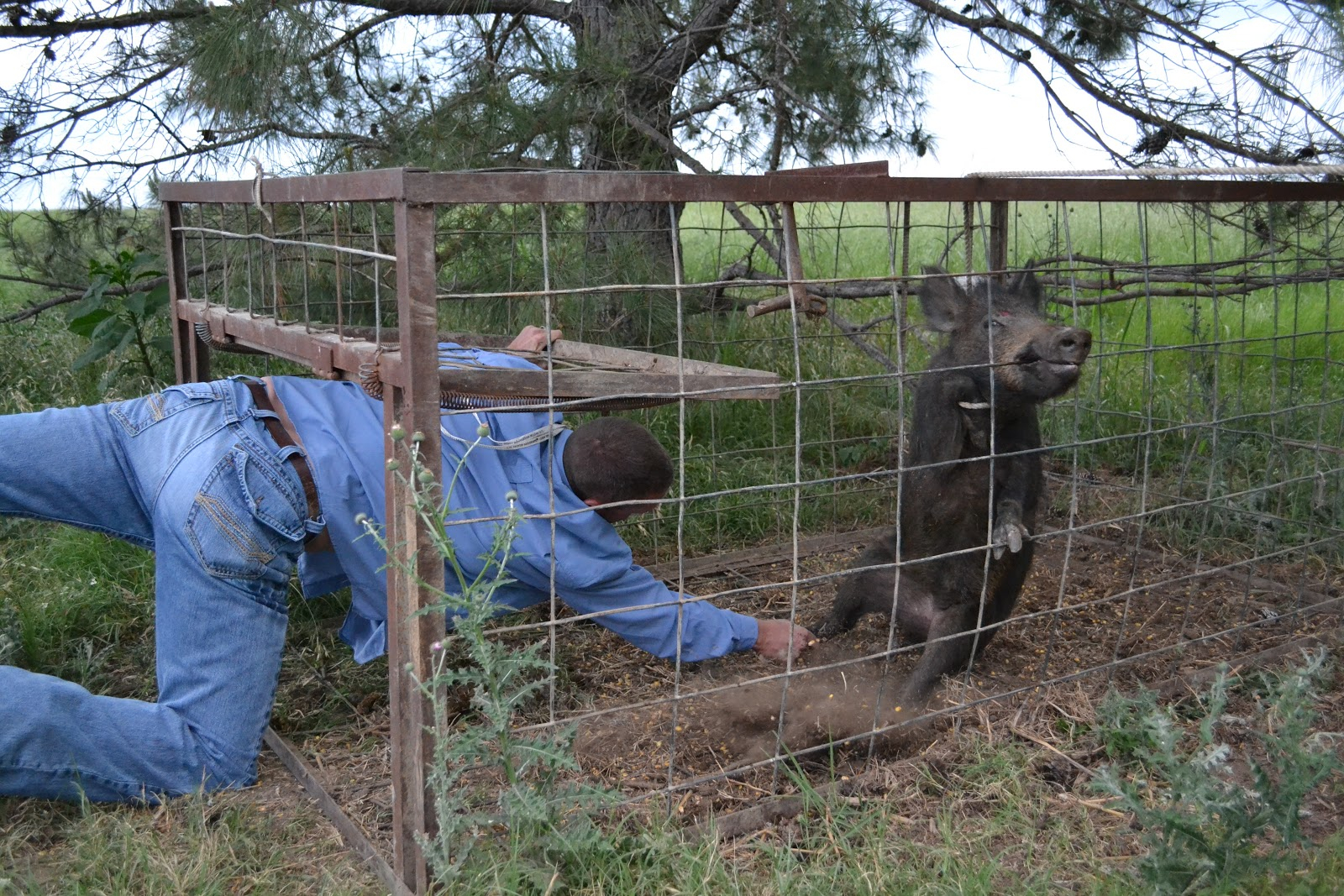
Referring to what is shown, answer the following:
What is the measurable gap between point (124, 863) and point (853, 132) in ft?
11.7

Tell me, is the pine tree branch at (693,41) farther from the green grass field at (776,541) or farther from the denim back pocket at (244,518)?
the denim back pocket at (244,518)

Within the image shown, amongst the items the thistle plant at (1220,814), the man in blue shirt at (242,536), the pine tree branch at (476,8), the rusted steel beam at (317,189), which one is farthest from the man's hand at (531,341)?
the thistle plant at (1220,814)

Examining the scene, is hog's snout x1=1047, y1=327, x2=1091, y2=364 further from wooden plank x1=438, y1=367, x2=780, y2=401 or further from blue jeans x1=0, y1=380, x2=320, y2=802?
blue jeans x1=0, y1=380, x2=320, y2=802

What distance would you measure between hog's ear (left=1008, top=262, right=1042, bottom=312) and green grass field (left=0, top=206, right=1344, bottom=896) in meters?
0.24

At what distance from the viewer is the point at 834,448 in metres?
4.89

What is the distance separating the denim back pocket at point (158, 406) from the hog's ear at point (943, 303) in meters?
2.15

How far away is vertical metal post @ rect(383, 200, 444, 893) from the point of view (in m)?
2.05

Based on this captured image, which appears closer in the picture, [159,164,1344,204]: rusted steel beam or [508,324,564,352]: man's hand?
[159,164,1344,204]: rusted steel beam

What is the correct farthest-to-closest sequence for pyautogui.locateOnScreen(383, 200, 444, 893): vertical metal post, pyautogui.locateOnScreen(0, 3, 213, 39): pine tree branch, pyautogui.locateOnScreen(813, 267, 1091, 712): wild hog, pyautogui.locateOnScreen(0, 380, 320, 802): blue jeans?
pyautogui.locateOnScreen(0, 3, 213, 39): pine tree branch, pyautogui.locateOnScreen(813, 267, 1091, 712): wild hog, pyautogui.locateOnScreen(0, 380, 320, 802): blue jeans, pyautogui.locateOnScreen(383, 200, 444, 893): vertical metal post

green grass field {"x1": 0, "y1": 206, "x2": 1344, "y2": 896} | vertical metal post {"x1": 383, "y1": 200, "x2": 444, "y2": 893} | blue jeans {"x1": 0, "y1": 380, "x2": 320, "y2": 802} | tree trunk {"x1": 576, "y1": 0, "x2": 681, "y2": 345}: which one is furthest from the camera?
tree trunk {"x1": 576, "y1": 0, "x2": 681, "y2": 345}

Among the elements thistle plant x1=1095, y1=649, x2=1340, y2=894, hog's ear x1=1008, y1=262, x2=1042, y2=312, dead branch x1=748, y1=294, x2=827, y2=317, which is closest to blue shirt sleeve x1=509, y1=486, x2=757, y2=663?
dead branch x1=748, y1=294, x2=827, y2=317

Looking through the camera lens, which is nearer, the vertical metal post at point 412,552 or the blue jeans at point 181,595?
the vertical metal post at point 412,552

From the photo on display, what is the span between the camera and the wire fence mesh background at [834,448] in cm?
314

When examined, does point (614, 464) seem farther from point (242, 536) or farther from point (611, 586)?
point (242, 536)
